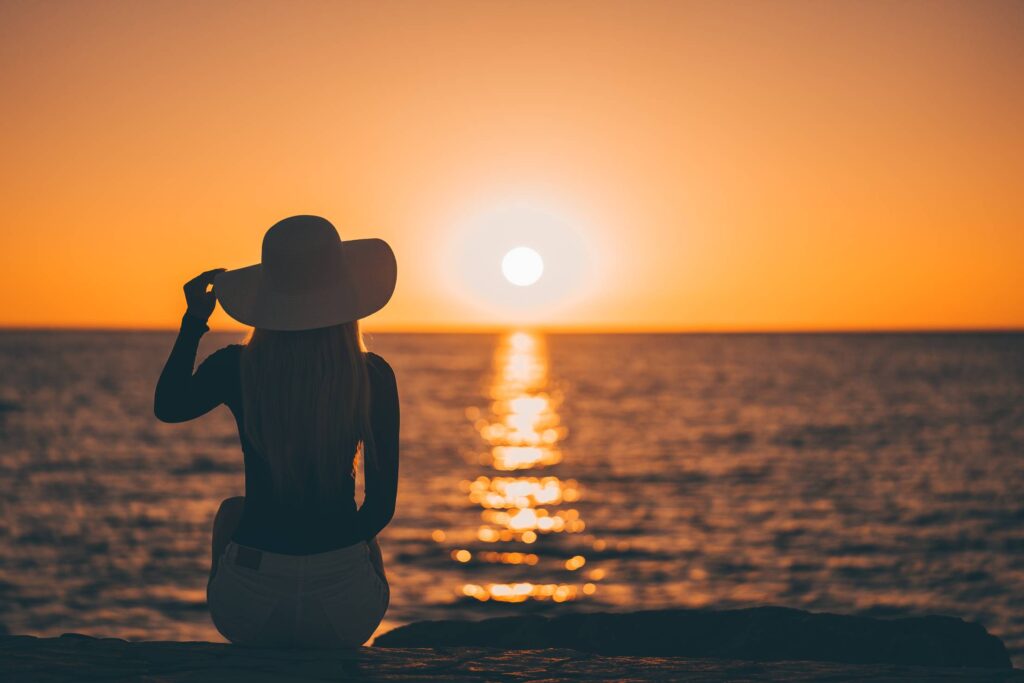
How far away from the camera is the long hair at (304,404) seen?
13.6 feet

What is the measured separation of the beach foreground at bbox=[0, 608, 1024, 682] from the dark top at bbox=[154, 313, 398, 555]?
21.3 inches

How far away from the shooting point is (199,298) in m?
4.48

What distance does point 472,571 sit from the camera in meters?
22.1

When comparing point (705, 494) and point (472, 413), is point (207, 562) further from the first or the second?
point (472, 413)

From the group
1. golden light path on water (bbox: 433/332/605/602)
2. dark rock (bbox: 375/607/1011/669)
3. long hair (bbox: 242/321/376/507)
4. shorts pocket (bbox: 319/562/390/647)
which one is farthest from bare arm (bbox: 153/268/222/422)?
golden light path on water (bbox: 433/332/605/602)

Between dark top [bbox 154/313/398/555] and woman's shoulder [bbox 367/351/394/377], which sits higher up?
woman's shoulder [bbox 367/351/394/377]

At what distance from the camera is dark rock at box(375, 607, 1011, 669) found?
19.6 ft

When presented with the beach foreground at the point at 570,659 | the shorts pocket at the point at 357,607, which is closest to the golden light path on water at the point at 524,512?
the beach foreground at the point at 570,659

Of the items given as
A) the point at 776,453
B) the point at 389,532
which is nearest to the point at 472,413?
the point at 776,453

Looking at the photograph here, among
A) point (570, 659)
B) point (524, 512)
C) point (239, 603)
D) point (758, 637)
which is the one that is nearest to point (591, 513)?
point (524, 512)

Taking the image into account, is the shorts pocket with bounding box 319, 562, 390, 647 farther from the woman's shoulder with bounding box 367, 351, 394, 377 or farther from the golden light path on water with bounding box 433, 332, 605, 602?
the golden light path on water with bounding box 433, 332, 605, 602

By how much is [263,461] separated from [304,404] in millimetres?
331

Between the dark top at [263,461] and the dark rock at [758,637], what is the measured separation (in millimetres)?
2241

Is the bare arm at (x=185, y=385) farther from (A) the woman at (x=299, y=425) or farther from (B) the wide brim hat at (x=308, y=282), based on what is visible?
(B) the wide brim hat at (x=308, y=282)
